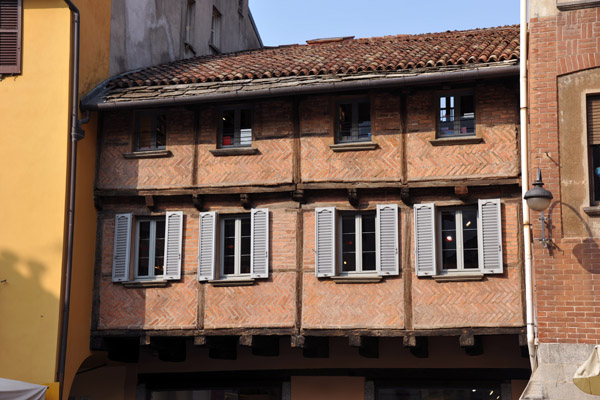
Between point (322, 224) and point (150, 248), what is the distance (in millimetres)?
3468

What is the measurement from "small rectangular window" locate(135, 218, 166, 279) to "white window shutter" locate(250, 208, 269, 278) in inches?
72.8

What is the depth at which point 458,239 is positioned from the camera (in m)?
16.7

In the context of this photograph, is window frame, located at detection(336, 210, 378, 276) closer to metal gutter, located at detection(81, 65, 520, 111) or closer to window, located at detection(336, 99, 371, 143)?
window, located at detection(336, 99, 371, 143)

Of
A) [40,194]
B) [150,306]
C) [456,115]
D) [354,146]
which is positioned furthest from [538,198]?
[40,194]

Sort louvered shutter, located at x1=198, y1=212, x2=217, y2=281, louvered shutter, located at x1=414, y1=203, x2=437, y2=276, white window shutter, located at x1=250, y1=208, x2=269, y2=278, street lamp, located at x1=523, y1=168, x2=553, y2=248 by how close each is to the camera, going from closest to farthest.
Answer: street lamp, located at x1=523, y1=168, x2=553, y2=248
louvered shutter, located at x1=414, y1=203, x2=437, y2=276
white window shutter, located at x1=250, y1=208, x2=269, y2=278
louvered shutter, located at x1=198, y1=212, x2=217, y2=281

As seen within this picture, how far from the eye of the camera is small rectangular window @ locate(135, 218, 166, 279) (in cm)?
1814

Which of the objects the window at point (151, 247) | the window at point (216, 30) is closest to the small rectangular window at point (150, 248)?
the window at point (151, 247)

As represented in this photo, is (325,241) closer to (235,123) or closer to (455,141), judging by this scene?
A: (455,141)

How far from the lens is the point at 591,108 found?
1397 centimetres

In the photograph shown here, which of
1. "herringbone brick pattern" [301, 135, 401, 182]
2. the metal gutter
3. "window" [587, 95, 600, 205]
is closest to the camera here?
"window" [587, 95, 600, 205]

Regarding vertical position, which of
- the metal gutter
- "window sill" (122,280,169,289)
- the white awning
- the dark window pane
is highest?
the metal gutter

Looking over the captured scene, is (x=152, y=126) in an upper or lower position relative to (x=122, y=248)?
upper

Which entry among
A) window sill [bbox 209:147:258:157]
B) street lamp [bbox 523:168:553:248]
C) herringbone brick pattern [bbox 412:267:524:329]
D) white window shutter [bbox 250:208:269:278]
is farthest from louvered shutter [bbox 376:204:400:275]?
street lamp [bbox 523:168:553:248]

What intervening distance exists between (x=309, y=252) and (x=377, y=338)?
2062mm
